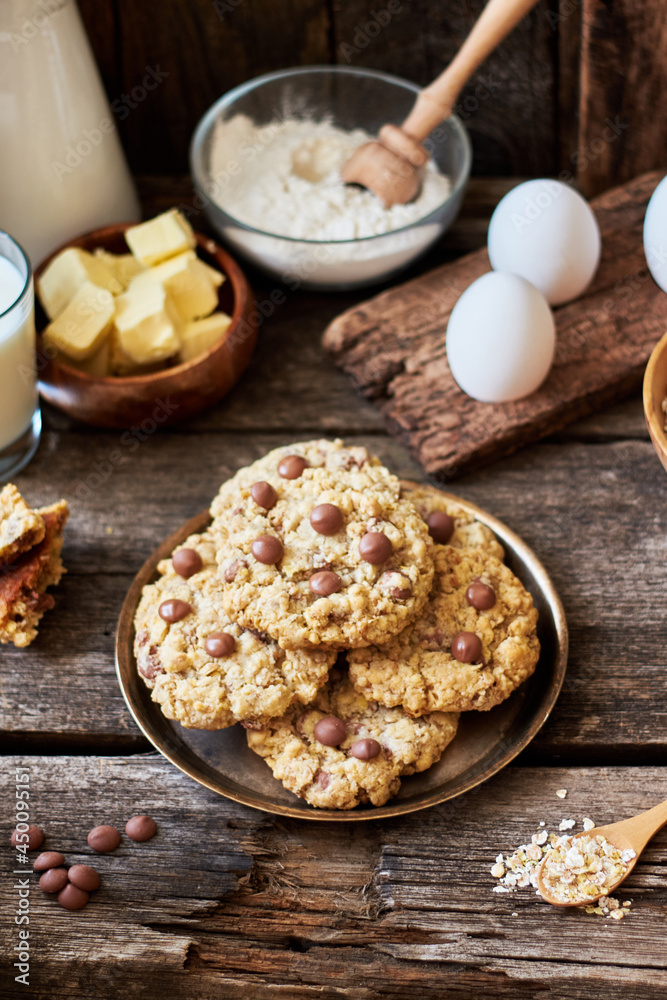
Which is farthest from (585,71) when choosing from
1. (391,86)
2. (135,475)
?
(135,475)

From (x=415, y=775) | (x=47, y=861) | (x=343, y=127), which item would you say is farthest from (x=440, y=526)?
(x=343, y=127)

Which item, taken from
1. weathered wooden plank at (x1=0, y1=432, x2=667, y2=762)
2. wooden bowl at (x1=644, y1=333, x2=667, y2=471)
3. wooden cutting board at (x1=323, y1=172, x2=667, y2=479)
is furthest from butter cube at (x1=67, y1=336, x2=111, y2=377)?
wooden bowl at (x1=644, y1=333, x2=667, y2=471)

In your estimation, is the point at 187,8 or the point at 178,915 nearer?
the point at 178,915

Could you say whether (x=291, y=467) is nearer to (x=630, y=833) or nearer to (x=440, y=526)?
(x=440, y=526)

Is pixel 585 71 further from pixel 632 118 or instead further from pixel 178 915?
pixel 178 915

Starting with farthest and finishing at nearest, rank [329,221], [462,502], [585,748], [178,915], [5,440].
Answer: [329,221] < [5,440] < [462,502] < [585,748] < [178,915]

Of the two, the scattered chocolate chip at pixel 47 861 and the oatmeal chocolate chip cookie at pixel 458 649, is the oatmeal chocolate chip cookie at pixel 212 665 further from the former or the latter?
the scattered chocolate chip at pixel 47 861
